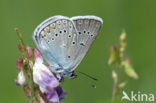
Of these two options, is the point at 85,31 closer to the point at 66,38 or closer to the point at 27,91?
the point at 66,38

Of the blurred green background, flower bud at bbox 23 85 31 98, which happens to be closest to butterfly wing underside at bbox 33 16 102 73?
flower bud at bbox 23 85 31 98

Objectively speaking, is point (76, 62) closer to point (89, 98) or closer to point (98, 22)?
point (98, 22)

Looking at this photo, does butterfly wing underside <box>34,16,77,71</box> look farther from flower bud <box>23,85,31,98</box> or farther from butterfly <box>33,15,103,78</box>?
flower bud <box>23,85,31,98</box>

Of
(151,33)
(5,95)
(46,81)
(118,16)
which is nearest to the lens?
(46,81)

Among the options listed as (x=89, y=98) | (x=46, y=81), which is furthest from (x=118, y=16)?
(x=46, y=81)

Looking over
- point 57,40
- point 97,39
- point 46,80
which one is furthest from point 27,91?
→ point 97,39

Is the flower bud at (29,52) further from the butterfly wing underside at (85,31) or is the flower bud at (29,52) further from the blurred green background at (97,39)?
the blurred green background at (97,39)
